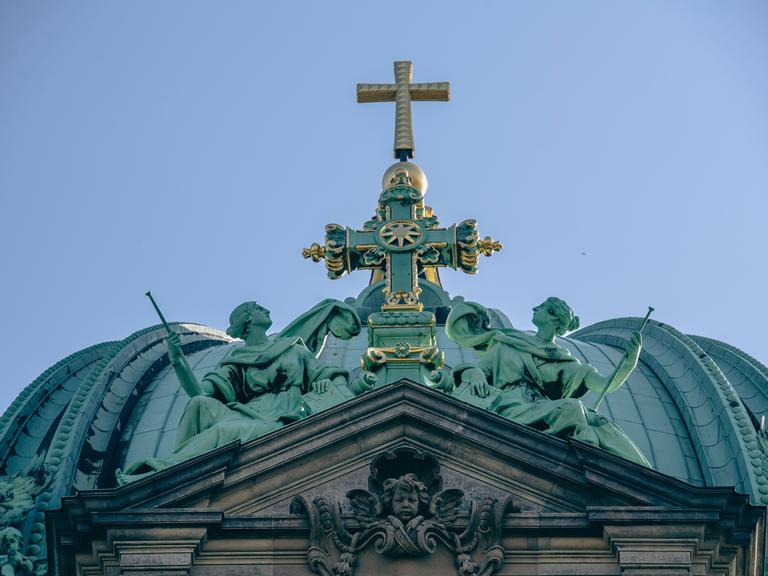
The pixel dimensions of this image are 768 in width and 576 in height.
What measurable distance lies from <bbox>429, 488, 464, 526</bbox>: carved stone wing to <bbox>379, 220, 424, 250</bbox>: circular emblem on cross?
4.87 m

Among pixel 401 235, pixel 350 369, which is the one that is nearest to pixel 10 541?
pixel 401 235

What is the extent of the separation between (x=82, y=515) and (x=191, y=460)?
1.31 m

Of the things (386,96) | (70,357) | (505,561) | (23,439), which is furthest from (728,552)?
(70,357)

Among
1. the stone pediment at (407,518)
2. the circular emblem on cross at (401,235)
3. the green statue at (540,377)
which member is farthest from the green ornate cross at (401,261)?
the stone pediment at (407,518)

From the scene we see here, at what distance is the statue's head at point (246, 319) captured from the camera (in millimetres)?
29141

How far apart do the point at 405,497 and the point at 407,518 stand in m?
0.24

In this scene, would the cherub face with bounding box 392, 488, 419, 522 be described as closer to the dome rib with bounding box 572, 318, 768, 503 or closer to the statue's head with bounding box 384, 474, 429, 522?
the statue's head with bounding box 384, 474, 429, 522

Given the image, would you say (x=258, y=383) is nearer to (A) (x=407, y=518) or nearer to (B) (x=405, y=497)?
(B) (x=405, y=497)

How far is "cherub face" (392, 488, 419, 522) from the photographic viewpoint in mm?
25359

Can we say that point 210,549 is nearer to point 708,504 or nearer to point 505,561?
point 505,561

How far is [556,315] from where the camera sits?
29.1m

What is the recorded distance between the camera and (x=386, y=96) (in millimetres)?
33531

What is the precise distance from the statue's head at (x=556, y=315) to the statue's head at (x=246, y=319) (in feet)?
11.2

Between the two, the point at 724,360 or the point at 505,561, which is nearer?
the point at 505,561
